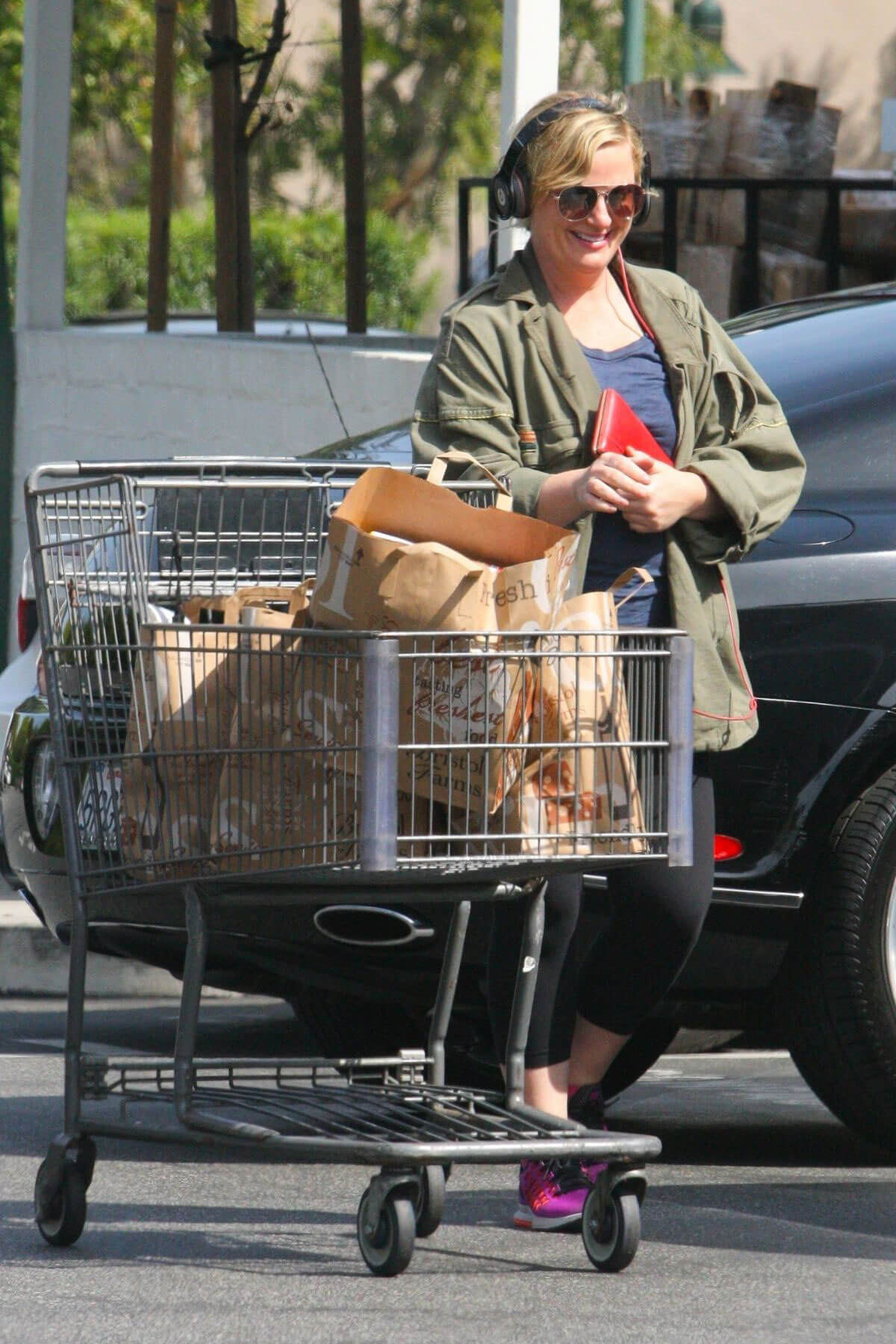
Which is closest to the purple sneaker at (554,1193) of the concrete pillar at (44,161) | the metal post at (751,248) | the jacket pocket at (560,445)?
the jacket pocket at (560,445)

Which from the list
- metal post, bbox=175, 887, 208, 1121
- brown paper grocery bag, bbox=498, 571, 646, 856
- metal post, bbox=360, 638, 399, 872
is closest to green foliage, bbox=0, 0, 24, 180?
metal post, bbox=175, 887, 208, 1121

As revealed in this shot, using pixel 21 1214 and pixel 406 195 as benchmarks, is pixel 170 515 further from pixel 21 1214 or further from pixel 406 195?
pixel 406 195

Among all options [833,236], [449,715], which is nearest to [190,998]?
[449,715]

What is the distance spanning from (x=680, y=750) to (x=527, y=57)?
205 inches

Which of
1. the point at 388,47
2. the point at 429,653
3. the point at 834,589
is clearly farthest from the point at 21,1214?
the point at 388,47

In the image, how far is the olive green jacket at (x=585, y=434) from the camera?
157 inches

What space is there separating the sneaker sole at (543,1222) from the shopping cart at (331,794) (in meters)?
0.10

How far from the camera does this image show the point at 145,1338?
3.51 meters

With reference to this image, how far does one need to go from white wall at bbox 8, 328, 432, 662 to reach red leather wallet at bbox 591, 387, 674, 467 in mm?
4802

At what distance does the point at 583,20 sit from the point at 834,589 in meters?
29.1

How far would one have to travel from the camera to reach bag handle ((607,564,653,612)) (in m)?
3.79

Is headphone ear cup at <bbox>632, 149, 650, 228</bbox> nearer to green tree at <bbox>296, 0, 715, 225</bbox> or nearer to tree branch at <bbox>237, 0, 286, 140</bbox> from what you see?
tree branch at <bbox>237, 0, 286, 140</bbox>

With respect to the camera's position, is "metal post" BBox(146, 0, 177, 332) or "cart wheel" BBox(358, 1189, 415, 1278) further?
"metal post" BBox(146, 0, 177, 332)

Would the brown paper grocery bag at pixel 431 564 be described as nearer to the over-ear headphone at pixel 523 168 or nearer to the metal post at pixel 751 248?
the over-ear headphone at pixel 523 168
